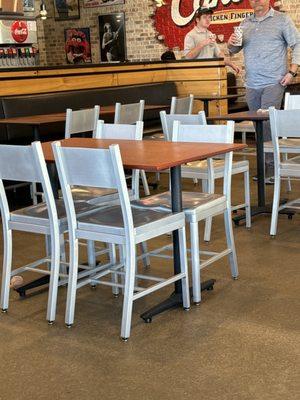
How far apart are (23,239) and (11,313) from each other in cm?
159

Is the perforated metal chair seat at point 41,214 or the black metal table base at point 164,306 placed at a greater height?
the perforated metal chair seat at point 41,214

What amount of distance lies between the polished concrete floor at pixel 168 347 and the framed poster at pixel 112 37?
878 centimetres

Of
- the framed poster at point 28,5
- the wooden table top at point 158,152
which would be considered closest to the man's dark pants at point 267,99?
the wooden table top at point 158,152

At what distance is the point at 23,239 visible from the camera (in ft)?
Result: 17.0

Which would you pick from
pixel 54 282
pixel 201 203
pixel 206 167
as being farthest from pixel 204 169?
pixel 54 282

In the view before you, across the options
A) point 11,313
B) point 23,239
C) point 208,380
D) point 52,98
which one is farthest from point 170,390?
point 52,98

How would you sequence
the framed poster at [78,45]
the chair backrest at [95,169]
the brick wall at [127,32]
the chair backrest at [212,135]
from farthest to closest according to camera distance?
the framed poster at [78,45] < the brick wall at [127,32] < the chair backrest at [212,135] < the chair backrest at [95,169]

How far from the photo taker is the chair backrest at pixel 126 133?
4.21m

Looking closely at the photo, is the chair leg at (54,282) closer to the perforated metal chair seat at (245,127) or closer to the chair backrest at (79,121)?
the chair backrest at (79,121)

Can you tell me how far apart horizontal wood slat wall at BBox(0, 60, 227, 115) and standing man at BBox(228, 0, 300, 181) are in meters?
2.22

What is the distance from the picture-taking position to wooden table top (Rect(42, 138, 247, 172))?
3.15 meters

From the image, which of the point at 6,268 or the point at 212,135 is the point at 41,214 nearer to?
the point at 6,268

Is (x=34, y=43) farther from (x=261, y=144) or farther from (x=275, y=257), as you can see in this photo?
(x=275, y=257)

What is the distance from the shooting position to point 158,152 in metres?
3.52
